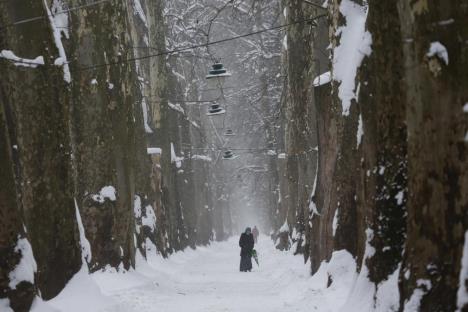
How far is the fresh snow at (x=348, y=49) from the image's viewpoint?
9.84 metres

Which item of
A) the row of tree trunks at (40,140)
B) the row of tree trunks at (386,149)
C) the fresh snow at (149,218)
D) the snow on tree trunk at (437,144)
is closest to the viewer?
the snow on tree trunk at (437,144)

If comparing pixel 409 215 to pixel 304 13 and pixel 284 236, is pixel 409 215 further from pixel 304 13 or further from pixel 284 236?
pixel 284 236

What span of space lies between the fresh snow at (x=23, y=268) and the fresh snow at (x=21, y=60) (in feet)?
7.92

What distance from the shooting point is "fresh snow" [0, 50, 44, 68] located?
8531 millimetres

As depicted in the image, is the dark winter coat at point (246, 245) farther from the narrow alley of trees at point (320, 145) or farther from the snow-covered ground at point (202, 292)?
the snow-covered ground at point (202, 292)

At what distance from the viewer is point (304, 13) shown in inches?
611

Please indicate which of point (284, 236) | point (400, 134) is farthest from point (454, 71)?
point (284, 236)

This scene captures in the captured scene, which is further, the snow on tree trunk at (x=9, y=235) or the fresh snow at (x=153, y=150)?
the fresh snow at (x=153, y=150)

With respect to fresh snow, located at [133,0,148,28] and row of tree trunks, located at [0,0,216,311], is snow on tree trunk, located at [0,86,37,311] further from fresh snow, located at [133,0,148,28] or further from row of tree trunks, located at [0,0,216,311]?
fresh snow, located at [133,0,148,28]

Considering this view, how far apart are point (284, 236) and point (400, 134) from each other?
21.9 metres

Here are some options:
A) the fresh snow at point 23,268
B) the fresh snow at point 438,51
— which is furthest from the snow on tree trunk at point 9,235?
the fresh snow at point 438,51

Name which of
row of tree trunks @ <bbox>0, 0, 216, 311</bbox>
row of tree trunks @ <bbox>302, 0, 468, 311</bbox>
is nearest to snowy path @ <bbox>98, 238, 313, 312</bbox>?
row of tree trunks @ <bbox>0, 0, 216, 311</bbox>

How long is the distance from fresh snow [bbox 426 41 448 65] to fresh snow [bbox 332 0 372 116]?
4.64 m

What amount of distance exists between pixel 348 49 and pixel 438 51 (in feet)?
16.5
